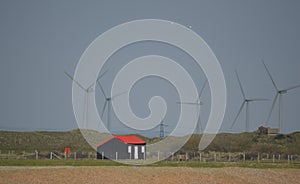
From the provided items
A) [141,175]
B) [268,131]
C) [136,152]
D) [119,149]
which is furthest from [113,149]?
[268,131]

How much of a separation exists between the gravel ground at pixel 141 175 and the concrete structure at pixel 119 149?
58.9ft

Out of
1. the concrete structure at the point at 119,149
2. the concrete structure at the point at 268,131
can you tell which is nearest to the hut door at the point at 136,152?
the concrete structure at the point at 119,149

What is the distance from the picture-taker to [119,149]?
2594 inches

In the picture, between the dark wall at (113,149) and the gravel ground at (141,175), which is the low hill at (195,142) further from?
the gravel ground at (141,175)

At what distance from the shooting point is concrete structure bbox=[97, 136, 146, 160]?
65.6 meters

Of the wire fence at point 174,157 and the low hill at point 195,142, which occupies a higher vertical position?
the low hill at point 195,142

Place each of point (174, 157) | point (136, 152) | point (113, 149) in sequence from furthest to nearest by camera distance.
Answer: point (174, 157), point (136, 152), point (113, 149)

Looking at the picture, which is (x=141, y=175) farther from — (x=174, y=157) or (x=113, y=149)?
(x=174, y=157)

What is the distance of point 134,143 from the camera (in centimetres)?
6675

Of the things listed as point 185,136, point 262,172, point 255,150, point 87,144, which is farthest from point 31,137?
point 262,172

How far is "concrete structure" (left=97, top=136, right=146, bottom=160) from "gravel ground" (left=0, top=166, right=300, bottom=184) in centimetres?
1797

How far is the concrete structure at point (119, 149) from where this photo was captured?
65.6m

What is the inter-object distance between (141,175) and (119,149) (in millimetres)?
22836

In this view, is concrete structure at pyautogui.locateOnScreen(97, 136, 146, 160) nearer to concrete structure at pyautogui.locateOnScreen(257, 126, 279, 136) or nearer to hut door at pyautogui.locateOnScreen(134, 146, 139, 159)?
hut door at pyautogui.locateOnScreen(134, 146, 139, 159)
